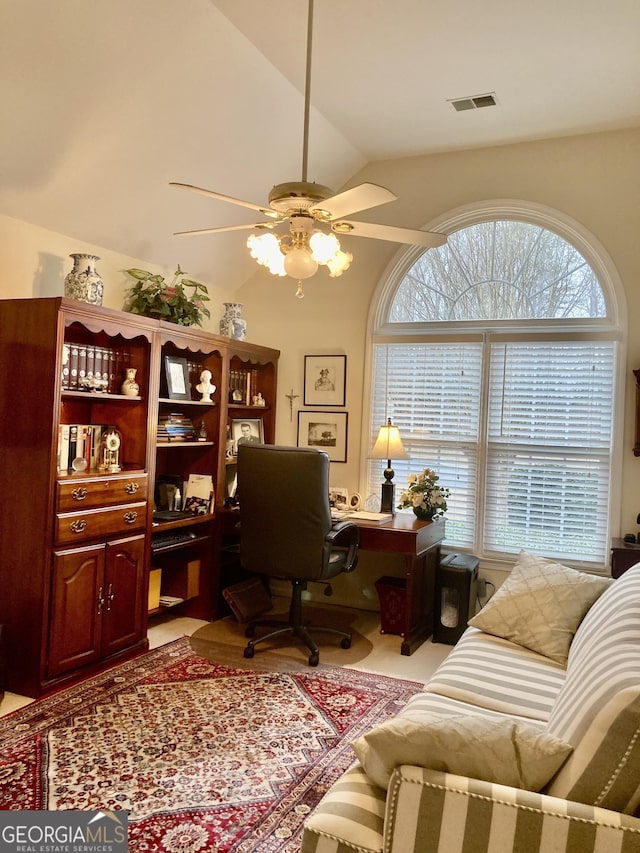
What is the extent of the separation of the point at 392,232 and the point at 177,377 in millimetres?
1957

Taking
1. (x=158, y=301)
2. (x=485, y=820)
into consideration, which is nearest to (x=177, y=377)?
(x=158, y=301)

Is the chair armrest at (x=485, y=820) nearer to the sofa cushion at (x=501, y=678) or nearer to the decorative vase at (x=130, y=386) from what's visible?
the sofa cushion at (x=501, y=678)

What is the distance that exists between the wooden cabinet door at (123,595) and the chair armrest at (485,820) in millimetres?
2491

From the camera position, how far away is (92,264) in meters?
3.48

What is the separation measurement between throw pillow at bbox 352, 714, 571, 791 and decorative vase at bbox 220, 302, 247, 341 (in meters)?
3.65

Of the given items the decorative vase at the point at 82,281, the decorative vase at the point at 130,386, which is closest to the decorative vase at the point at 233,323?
the decorative vase at the point at 130,386

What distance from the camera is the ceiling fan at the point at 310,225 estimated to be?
8.09 feet

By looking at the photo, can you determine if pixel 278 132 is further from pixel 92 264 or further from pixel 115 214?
pixel 92 264

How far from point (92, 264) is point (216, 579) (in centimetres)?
219

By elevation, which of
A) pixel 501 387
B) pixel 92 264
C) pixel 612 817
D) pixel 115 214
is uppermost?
pixel 115 214

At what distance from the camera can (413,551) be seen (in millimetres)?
3955

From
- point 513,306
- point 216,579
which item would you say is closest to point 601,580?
point 513,306

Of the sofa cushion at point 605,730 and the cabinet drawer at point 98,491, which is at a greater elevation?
the cabinet drawer at point 98,491

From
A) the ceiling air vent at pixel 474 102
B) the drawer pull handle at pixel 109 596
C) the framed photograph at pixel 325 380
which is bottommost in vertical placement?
the drawer pull handle at pixel 109 596
